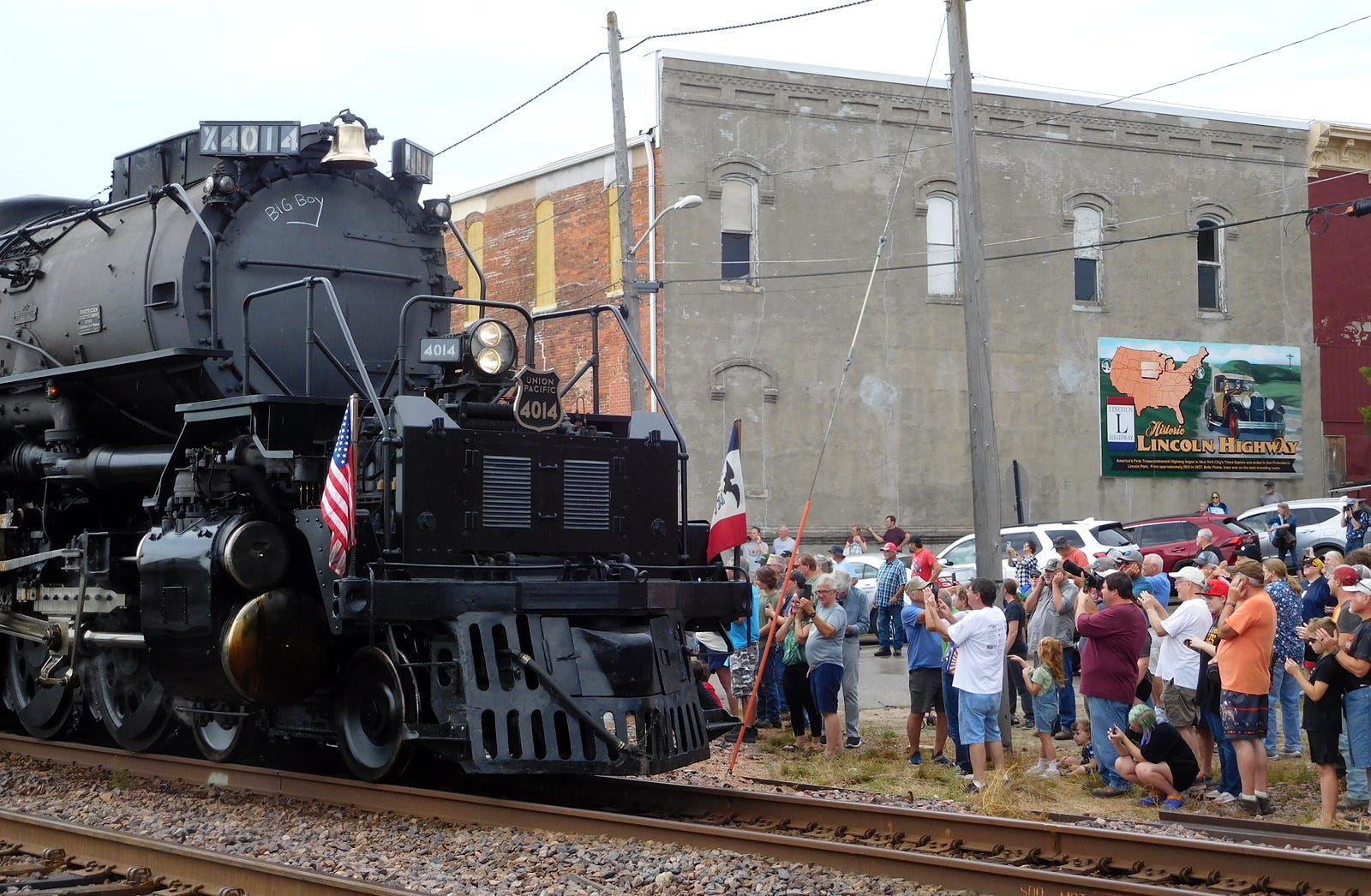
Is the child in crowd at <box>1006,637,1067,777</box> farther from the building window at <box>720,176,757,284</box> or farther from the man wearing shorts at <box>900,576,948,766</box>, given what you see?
the building window at <box>720,176,757,284</box>

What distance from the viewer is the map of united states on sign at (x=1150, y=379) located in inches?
1180

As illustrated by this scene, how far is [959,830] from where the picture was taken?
7770 millimetres

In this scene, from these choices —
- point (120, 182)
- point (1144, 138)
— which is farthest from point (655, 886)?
point (1144, 138)

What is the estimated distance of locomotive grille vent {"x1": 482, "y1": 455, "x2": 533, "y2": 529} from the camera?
28.6 feet

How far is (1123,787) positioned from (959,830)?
10.3 feet

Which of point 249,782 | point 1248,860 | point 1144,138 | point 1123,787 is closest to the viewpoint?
point 1248,860

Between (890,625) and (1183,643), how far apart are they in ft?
27.4

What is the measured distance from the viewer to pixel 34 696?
1142 centimetres

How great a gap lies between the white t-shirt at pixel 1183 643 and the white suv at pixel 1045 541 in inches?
435

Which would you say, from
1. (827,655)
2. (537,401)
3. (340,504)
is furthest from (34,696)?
(827,655)

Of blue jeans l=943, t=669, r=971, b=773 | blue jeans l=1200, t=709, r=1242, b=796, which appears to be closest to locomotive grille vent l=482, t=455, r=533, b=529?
blue jeans l=943, t=669, r=971, b=773

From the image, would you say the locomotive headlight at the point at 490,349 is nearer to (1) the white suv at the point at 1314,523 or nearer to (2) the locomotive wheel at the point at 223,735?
(2) the locomotive wheel at the point at 223,735

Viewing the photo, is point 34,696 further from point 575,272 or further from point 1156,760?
point 575,272

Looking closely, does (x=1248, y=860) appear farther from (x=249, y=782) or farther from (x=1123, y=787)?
Result: (x=249, y=782)
